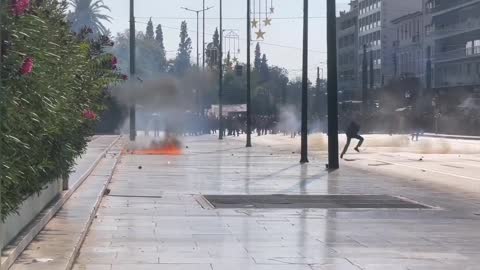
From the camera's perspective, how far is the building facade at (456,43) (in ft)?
331

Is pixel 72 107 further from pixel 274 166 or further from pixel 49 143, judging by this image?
pixel 274 166

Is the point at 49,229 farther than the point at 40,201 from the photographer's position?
No

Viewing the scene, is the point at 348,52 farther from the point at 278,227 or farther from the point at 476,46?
the point at 278,227

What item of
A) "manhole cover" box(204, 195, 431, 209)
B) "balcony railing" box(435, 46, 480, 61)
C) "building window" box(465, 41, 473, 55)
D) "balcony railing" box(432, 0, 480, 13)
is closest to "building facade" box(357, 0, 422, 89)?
"balcony railing" box(432, 0, 480, 13)

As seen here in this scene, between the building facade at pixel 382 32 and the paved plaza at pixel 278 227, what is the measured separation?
109 m

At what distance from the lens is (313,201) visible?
1803cm

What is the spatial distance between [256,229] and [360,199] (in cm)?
531

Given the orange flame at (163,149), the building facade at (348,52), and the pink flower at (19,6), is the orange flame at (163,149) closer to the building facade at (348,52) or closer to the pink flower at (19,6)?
the pink flower at (19,6)

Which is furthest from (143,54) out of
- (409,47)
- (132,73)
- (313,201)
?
(313,201)

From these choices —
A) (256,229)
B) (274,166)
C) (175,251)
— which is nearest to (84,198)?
(256,229)

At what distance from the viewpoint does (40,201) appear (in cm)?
1335

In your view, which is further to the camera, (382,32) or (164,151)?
(382,32)

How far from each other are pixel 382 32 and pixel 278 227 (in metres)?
128

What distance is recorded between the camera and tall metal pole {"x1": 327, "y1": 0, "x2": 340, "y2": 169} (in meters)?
28.0
